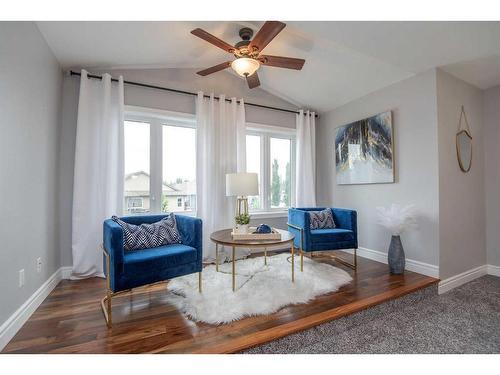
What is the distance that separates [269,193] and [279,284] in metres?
1.89

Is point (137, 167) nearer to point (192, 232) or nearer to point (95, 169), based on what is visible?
point (95, 169)

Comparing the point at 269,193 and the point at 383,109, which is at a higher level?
the point at 383,109

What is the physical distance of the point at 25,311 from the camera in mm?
1944

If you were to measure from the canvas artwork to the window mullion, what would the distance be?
109 inches

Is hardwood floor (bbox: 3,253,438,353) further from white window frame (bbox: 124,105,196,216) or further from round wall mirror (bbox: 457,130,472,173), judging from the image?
round wall mirror (bbox: 457,130,472,173)

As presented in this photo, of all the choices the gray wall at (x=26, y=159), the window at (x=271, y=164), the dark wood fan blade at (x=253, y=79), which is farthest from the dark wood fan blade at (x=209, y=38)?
the window at (x=271, y=164)

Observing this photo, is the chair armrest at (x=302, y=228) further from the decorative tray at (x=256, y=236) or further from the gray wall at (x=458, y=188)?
the gray wall at (x=458, y=188)

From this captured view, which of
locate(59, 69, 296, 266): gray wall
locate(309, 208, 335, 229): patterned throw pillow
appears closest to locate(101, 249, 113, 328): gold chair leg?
locate(59, 69, 296, 266): gray wall

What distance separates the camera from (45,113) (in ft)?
8.00

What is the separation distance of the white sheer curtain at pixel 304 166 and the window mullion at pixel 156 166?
219cm

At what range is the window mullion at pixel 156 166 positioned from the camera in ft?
11.2

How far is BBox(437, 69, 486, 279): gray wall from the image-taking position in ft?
9.35
